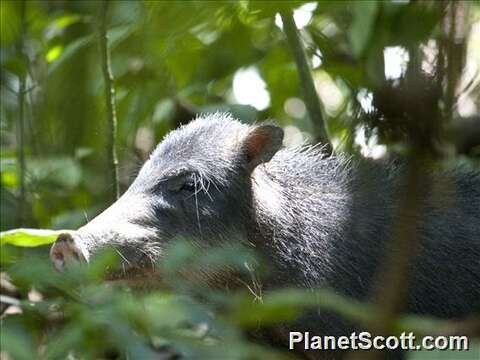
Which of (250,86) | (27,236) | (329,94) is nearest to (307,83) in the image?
(250,86)

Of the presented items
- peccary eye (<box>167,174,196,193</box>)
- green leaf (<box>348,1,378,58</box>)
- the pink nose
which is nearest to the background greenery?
green leaf (<box>348,1,378,58</box>)

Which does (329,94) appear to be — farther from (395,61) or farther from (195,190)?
(395,61)

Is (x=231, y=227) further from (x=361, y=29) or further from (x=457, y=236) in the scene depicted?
(x=361, y=29)

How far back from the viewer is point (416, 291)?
164 inches

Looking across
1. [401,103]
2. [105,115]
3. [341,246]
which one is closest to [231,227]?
[341,246]

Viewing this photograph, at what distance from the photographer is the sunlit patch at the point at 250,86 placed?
5855 mm

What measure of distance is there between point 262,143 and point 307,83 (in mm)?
929

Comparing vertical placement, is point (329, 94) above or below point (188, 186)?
above

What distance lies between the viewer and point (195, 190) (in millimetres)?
4219

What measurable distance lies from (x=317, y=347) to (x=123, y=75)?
8.31 feet

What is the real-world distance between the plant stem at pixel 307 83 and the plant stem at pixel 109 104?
0.87 m

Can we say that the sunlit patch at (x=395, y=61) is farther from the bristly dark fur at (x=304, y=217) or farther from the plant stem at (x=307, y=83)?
the plant stem at (x=307, y=83)

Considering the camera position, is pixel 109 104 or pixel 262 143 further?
Answer: pixel 109 104

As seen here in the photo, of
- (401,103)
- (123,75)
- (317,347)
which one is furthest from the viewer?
(123,75)
